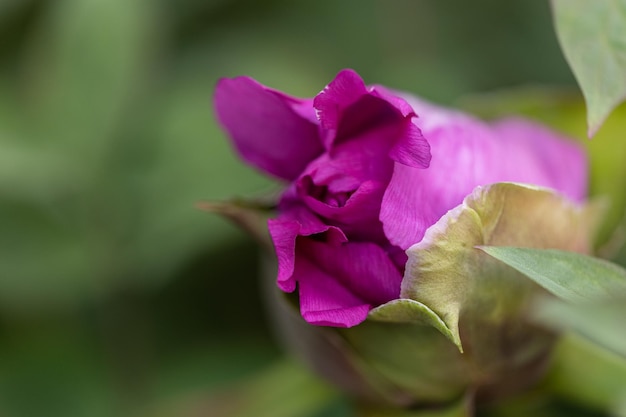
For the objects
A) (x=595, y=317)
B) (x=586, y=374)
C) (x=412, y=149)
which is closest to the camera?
(x=595, y=317)

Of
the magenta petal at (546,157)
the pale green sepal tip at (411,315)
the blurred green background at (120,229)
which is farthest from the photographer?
the blurred green background at (120,229)

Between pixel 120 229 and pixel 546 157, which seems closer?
pixel 546 157

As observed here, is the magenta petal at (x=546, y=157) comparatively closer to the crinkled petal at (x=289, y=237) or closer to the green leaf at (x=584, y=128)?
the green leaf at (x=584, y=128)

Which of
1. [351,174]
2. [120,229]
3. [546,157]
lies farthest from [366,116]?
→ [120,229]

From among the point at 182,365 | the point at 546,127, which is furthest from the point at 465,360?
the point at 182,365

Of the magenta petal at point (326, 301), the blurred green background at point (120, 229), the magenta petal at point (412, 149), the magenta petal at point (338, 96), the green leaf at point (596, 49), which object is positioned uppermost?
the green leaf at point (596, 49)

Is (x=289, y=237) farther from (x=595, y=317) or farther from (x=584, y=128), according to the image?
(x=584, y=128)

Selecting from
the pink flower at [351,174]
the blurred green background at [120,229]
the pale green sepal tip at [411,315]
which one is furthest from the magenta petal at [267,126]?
the blurred green background at [120,229]
